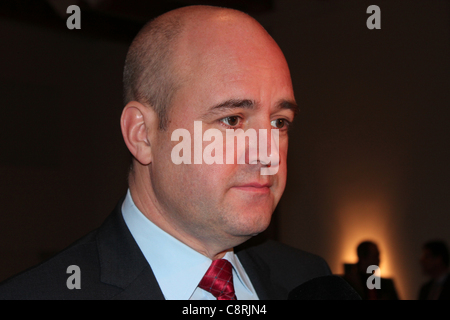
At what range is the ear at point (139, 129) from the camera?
1240 mm

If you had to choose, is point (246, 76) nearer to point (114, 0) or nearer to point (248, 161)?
point (248, 161)

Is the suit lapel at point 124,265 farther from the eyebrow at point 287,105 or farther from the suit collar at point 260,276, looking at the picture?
the eyebrow at point 287,105

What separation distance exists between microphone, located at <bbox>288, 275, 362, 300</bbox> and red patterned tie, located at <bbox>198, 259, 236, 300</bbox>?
19cm

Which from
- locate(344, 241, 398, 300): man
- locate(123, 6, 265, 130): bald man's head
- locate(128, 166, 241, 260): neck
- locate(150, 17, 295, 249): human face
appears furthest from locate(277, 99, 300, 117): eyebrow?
locate(344, 241, 398, 300): man

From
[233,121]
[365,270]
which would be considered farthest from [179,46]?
[365,270]

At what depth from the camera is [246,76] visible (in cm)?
114

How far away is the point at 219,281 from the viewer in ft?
4.14

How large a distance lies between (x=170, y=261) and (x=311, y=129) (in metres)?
4.16

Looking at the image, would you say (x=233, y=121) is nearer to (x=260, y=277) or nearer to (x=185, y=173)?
(x=185, y=173)

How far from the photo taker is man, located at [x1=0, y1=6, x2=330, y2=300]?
1137 millimetres

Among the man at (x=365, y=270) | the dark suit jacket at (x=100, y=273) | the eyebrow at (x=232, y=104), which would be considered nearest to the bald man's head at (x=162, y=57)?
the eyebrow at (x=232, y=104)
